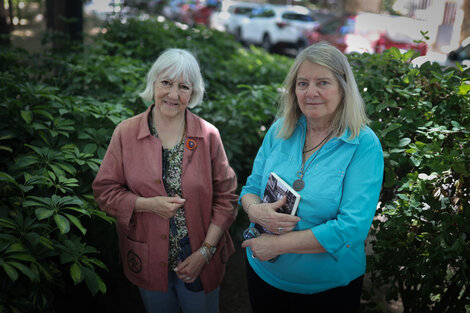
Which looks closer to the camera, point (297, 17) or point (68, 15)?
point (68, 15)

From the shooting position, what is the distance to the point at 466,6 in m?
11.5

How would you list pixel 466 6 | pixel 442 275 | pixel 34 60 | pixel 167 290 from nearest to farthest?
pixel 442 275, pixel 167 290, pixel 34 60, pixel 466 6

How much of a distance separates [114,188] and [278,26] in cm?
1542

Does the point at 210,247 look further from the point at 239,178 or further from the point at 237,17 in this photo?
the point at 237,17

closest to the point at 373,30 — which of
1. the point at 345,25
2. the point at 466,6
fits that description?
the point at 345,25

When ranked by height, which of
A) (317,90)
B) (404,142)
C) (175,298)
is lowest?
(175,298)

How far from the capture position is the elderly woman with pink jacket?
2230 millimetres

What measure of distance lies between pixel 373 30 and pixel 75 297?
41.5ft

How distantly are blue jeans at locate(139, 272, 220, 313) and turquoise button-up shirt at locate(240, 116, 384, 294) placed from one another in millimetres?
447

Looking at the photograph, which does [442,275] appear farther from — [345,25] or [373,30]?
[345,25]

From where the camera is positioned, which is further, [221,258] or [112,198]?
[221,258]

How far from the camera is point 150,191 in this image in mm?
2232

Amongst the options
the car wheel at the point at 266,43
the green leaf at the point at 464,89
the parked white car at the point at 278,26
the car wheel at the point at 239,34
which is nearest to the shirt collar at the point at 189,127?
the green leaf at the point at 464,89

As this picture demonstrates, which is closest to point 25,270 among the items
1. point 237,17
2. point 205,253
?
point 205,253
